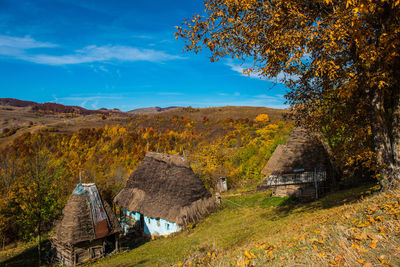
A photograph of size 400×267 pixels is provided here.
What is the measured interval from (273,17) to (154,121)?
97.4 m

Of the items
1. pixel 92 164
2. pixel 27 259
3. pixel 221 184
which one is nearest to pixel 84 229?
pixel 27 259

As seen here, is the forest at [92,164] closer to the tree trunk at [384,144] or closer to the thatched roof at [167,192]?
the thatched roof at [167,192]

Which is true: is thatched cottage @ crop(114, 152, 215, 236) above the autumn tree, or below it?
below

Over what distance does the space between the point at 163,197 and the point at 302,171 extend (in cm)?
1272

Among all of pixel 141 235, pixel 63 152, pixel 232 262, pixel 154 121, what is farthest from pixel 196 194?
pixel 154 121

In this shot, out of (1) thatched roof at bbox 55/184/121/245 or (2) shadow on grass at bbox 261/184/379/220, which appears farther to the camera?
(1) thatched roof at bbox 55/184/121/245

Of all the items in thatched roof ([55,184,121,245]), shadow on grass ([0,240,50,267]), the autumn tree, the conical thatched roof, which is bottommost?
shadow on grass ([0,240,50,267])

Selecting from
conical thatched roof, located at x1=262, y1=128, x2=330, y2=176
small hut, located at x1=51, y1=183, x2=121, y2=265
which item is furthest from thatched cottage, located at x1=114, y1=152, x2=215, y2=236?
conical thatched roof, located at x1=262, y1=128, x2=330, y2=176

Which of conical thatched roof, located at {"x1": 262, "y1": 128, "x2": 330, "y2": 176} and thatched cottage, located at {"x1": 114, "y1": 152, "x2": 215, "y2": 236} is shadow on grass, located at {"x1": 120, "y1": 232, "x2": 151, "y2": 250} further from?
conical thatched roof, located at {"x1": 262, "y1": 128, "x2": 330, "y2": 176}

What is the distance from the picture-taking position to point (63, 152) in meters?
67.6

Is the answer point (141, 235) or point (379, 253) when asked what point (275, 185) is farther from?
point (379, 253)

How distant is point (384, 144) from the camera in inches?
291

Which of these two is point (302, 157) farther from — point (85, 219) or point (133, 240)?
point (85, 219)

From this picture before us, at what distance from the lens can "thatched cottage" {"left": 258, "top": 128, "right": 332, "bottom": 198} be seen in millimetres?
20547
